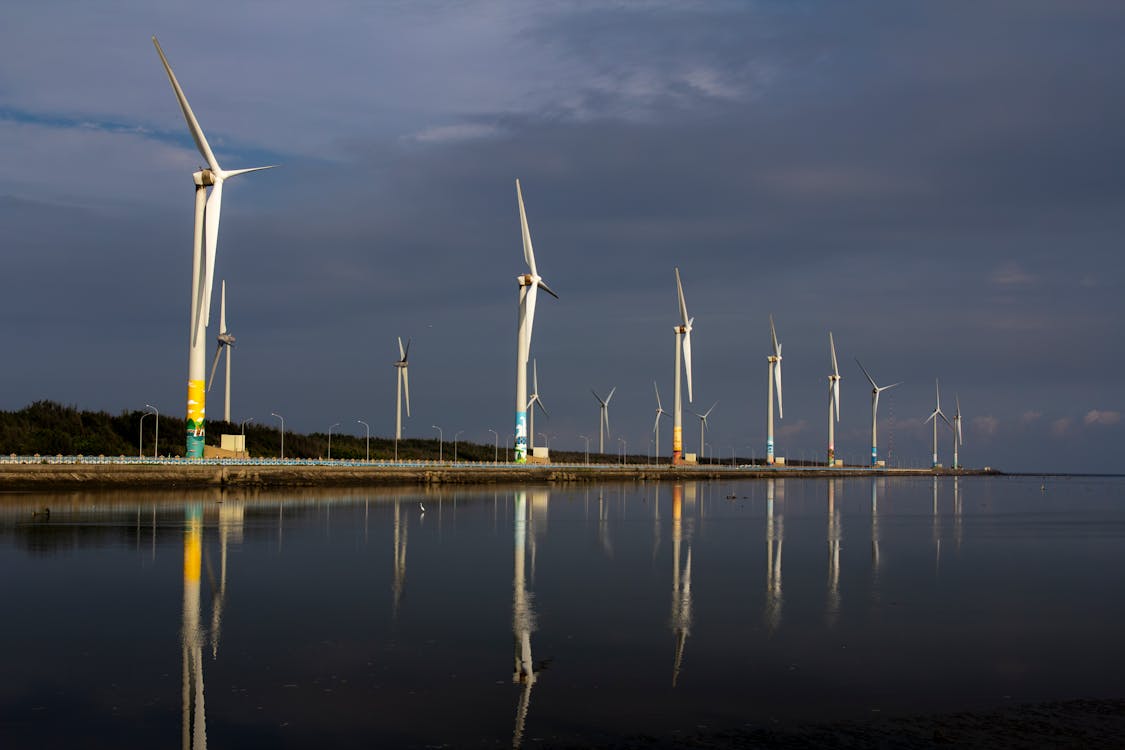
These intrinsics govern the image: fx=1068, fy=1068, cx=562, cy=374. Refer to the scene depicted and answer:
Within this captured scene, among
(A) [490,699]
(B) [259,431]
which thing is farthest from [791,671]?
(B) [259,431]

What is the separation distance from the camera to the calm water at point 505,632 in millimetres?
17750

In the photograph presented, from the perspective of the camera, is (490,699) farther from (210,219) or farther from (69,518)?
(210,219)

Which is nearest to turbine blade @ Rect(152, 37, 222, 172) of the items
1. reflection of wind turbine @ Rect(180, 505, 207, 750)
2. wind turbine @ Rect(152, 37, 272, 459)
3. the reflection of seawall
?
wind turbine @ Rect(152, 37, 272, 459)

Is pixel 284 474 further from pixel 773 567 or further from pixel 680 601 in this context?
pixel 680 601

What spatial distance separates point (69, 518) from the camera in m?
55.7

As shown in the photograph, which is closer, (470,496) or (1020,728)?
(1020,728)

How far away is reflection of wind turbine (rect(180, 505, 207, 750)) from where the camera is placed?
16.6 metres

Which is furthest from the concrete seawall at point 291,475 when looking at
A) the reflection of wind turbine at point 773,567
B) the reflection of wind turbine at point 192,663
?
the reflection of wind turbine at point 192,663

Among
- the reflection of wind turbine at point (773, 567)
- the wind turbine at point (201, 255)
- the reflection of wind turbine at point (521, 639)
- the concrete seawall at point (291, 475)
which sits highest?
the wind turbine at point (201, 255)

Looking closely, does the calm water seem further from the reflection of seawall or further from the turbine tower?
the turbine tower

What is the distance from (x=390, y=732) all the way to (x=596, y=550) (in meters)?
29.8

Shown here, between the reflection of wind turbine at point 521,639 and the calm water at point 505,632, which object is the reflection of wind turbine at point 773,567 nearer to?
the calm water at point 505,632

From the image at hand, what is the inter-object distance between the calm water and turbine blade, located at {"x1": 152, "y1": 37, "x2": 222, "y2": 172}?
115ft

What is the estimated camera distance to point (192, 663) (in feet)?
69.9
